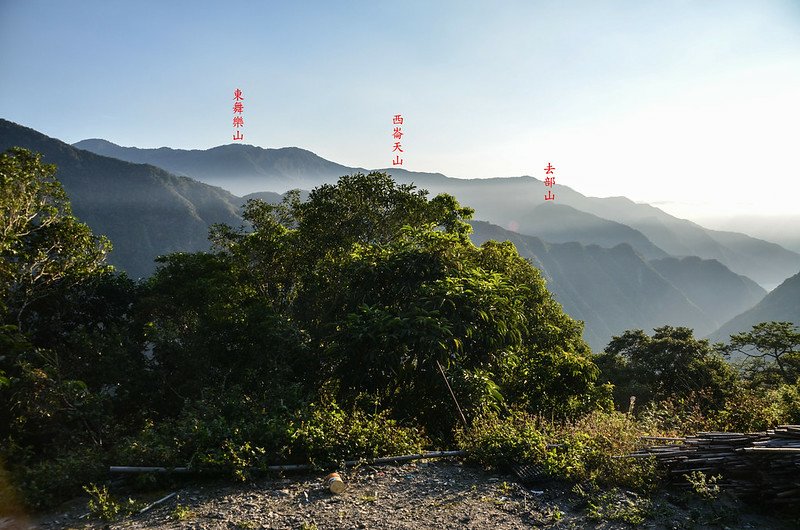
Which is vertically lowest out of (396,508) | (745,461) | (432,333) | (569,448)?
(396,508)

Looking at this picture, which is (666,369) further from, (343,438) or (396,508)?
(396,508)

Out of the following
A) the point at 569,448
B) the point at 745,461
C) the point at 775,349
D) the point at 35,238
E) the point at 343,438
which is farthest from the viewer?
the point at 775,349

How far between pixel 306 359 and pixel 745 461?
35.0 feet

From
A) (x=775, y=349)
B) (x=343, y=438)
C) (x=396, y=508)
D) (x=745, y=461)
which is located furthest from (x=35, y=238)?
(x=775, y=349)

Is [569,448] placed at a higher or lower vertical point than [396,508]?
higher

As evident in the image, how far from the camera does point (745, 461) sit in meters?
6.58

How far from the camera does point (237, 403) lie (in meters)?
9.51

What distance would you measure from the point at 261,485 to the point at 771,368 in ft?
118

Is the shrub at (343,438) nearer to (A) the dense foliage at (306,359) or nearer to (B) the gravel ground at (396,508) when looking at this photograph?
(A) the dense foliage at (306,359)

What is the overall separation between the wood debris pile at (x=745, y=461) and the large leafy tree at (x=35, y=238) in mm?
15835

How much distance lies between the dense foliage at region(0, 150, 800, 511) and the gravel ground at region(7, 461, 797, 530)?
46 centimetres

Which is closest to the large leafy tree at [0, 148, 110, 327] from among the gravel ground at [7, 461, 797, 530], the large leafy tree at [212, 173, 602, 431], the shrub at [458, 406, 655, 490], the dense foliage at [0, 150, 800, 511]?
the dense foliage at [0, 150, 800, 511]

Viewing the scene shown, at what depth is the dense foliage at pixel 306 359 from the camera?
7934 millimetres

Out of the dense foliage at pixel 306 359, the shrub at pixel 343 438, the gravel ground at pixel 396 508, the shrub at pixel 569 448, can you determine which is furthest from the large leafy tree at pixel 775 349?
the shrub at pixel 343 438
